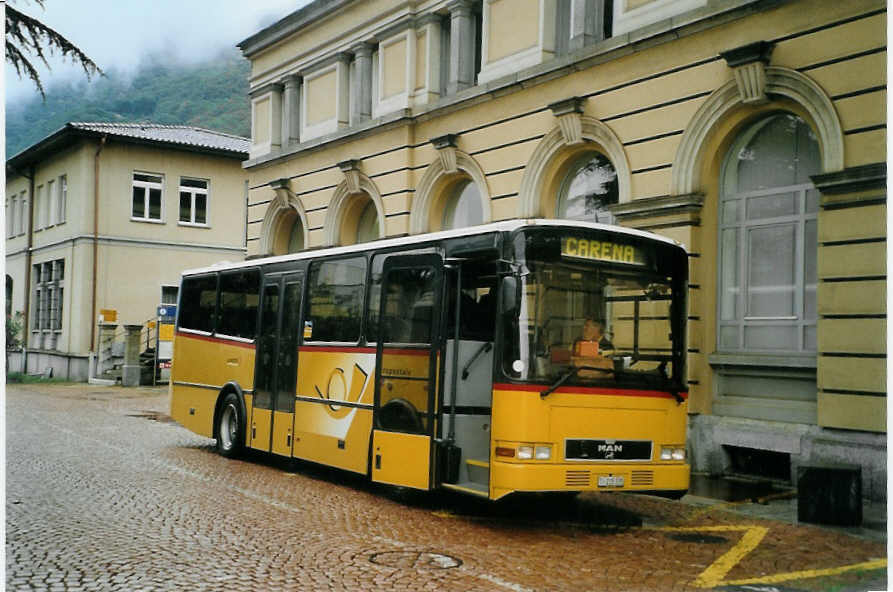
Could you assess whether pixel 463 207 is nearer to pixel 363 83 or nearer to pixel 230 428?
pixel 363 83

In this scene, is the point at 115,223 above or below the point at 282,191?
above

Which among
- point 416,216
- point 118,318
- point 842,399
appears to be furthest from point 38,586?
point 118,318

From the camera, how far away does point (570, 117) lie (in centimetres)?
1734

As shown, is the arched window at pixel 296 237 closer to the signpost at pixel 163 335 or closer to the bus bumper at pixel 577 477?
the signpost at pixel 163 335

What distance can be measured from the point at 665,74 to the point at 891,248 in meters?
4.96

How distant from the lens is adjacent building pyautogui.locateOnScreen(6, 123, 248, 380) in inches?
1545

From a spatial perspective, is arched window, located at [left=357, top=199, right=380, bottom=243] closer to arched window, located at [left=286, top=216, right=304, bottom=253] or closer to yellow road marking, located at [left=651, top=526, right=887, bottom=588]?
arched window, located at [left=286, top=216, right=304, bottom=253]

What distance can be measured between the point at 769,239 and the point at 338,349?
620 cm

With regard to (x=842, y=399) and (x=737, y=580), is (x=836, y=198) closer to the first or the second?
(x=842, y=399)

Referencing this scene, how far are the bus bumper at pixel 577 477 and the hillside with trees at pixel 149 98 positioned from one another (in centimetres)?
869

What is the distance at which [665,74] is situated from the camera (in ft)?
51.5

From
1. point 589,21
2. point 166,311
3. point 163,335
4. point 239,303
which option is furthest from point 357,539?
point 163,335

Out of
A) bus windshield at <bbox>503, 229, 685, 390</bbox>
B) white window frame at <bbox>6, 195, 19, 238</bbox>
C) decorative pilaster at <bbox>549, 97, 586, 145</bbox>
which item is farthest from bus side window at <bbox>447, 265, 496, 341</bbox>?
white window frame at <bbox>6, 195, 19, 238</bbox>

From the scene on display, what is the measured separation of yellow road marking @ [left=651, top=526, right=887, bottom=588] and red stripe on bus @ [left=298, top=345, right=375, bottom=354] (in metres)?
4.05
